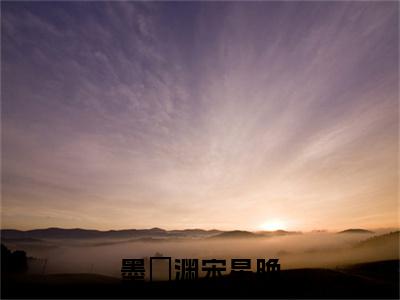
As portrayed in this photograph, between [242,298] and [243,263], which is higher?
[243,263]

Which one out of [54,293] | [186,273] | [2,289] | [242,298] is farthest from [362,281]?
[2,289]

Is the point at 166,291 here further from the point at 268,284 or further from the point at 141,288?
the point at 268,284

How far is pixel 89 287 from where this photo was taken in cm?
4369

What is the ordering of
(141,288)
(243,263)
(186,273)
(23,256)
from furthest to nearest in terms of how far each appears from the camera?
(23,256), (141,288), (186,273), (243,263)

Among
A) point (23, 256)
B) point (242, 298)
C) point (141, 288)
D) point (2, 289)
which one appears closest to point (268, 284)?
point (242, 298)

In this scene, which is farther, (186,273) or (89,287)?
(89,287)

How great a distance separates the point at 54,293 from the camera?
39.9 metres

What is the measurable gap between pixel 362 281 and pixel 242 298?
17.2 meters

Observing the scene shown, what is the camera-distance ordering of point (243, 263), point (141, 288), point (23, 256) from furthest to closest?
point (23, 256) → point (141, 288) → point (243, 263)

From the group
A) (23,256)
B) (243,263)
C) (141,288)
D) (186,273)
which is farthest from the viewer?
(23,256)

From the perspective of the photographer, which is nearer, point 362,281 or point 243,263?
point 243,263

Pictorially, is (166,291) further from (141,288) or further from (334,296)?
(334,296)

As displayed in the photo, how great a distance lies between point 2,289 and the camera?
42.3m

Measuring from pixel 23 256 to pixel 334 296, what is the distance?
229 ft
